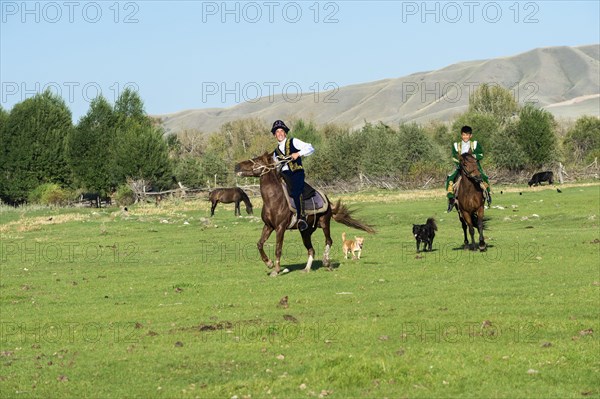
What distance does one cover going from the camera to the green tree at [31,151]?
3484 inches

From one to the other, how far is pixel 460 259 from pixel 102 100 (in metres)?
74.1

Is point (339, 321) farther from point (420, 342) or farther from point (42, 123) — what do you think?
point (42, 123)

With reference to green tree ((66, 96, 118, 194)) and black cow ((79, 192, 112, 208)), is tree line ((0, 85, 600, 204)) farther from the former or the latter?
black cow ((79, 192, 112, 208))

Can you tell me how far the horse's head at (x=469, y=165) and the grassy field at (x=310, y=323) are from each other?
236cm

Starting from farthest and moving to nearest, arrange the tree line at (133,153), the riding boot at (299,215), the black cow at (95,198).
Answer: the black cow at (95,198), the tree line at (133,153), the riding boot at (299,215)

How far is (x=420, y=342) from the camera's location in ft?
39.9

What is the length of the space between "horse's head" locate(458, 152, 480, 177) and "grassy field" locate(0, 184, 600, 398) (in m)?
2.36

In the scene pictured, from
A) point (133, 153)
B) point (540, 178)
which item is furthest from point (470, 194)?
point (133, 153)

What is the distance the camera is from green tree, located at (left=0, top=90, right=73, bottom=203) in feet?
290

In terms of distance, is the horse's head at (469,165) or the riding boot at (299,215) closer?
the riding boot at (299,215)

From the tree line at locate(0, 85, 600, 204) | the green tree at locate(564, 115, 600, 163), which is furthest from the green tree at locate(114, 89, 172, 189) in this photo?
the green tree at locate(564, 115, 600, 163)

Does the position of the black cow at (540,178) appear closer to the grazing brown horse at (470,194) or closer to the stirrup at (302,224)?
the grazing brown horse at (470,194)

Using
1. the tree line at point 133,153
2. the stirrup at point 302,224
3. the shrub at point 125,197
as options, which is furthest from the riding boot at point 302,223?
the tree line at point 133,153

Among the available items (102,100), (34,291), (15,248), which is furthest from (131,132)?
(34,291)
